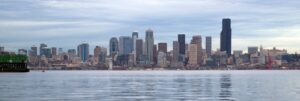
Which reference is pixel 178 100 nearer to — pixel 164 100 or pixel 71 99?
pixel 164 100

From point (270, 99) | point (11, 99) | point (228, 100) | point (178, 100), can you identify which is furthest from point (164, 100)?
point (11, 99)

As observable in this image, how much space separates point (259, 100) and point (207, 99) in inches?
270

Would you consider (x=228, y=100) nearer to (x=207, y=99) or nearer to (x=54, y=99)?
(x=207, y=99)

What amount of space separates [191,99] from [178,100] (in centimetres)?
277

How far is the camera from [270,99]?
71688mm

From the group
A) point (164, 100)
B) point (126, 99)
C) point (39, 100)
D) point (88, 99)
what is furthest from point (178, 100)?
point (39, 100)

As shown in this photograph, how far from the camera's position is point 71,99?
72250mm

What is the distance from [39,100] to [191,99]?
1831cm

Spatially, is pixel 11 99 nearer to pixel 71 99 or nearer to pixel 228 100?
pixel 71 99

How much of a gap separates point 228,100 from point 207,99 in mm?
3054

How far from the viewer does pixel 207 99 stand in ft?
241

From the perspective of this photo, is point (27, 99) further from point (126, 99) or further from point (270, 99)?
point (270, 99)

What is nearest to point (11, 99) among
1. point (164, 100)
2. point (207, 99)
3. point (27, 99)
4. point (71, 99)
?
point (27, 99)

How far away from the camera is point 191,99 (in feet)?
241
